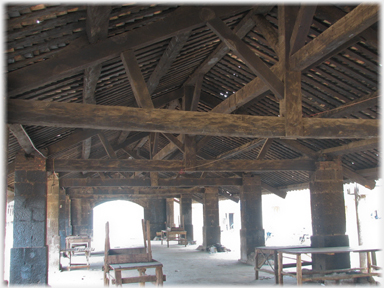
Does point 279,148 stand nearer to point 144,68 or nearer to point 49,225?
point 144,68

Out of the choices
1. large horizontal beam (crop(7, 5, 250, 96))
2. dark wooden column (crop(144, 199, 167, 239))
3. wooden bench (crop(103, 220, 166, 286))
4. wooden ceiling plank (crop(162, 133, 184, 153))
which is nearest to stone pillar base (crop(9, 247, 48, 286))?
wooden bench (crop(103, 220, 166, 286))

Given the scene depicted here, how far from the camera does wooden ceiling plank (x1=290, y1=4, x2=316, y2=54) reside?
495 centimetres

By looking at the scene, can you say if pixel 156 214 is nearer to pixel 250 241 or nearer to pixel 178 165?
pixel 250 241

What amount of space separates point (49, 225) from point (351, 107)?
10061mm

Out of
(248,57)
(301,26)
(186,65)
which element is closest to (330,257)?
(186,65)

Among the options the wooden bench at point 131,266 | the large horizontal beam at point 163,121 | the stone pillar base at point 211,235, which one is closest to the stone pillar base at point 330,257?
the large horizontal beam at point 163,121

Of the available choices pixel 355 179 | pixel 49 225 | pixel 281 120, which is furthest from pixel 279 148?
pixel 49 225

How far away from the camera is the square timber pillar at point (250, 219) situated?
13047 millimetres

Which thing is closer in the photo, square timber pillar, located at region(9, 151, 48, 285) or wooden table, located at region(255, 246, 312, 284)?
square timber pillar, located at region(9, 151, 48, 285)

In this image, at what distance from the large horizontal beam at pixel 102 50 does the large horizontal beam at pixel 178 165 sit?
505cm

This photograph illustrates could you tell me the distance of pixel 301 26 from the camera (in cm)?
514

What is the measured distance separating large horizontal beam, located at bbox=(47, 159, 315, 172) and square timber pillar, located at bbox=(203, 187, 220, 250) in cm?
828

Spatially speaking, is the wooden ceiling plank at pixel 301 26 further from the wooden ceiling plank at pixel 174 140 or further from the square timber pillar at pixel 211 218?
the square timber pillar at pixel 211 218

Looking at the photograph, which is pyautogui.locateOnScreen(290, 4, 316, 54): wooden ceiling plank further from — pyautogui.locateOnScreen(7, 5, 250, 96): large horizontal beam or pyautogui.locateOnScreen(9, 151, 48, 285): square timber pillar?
pyautogui.locateOnScreen(9, 151, 48, 285): square timber pillar
